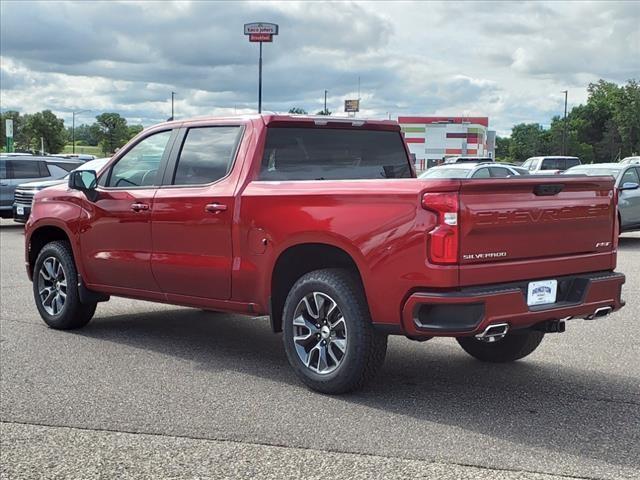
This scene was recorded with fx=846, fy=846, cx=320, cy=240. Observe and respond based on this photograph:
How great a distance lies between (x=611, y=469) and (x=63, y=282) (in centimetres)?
530

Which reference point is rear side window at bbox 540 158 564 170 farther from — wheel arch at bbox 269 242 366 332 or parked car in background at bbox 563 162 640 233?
wheel arch at bbox 269 242 366 332

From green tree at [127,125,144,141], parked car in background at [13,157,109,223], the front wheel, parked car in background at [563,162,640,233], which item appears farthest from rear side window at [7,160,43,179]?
green tree at [127,125,144,141]

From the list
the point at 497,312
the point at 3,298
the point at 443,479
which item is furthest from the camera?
the point at 3,298

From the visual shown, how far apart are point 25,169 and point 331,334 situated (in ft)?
60.2

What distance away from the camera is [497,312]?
4895mm

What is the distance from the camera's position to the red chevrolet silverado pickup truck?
16.1ft

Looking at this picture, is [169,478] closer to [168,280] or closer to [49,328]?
[168,280]

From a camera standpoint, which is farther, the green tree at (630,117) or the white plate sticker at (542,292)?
the green tree at (630,117)

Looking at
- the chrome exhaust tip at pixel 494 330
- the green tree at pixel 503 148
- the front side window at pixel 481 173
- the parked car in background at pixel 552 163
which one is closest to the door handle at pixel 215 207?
the chrome exhaust tip at pixel 494 330

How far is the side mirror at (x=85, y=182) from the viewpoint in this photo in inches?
284

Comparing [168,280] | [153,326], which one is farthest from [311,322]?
[153,326]

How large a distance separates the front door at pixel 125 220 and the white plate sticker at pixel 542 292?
3.10m

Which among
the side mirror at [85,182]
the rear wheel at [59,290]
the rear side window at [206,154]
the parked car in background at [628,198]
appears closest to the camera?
the rear side window at [206,154]

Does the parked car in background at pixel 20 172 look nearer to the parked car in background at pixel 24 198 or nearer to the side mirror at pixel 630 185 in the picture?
the parked car in background at pixel 24 198
